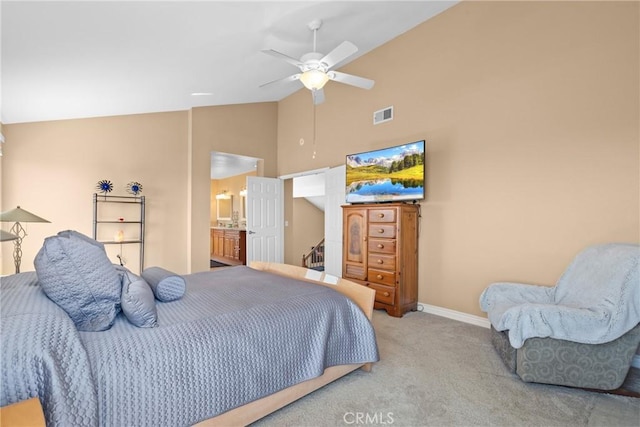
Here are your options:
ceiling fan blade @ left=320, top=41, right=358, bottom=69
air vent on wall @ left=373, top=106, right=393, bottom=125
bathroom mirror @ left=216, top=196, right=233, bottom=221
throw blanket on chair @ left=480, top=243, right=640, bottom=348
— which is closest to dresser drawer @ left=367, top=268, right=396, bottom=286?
throw blanket on chair @ left=480, top=243, right=640, bottom=348

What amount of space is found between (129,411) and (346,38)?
432 cm

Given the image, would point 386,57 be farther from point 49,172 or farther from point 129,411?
point 49,172

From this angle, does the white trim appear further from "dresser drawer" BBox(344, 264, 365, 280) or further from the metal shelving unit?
the metal shelving unit

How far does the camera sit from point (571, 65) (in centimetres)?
274

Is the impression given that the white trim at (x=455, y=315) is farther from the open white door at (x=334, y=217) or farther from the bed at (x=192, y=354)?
the bed at (x=192, y=354)

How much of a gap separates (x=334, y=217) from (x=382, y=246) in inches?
52.2

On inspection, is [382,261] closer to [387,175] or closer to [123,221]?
[387,175]

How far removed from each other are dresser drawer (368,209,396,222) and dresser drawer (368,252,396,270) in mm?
426

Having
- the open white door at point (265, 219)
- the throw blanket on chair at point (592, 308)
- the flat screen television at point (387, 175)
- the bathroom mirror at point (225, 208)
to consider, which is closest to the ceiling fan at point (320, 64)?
the flat screen television at point (387, 175)

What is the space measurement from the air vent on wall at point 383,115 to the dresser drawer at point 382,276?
2.08 m

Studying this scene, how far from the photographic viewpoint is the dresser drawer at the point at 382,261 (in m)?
3.59

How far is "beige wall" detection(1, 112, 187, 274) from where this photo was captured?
4.30 metres

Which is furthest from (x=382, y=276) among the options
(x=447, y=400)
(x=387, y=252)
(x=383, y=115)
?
(x=383, y=115)

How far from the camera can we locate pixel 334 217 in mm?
4852
